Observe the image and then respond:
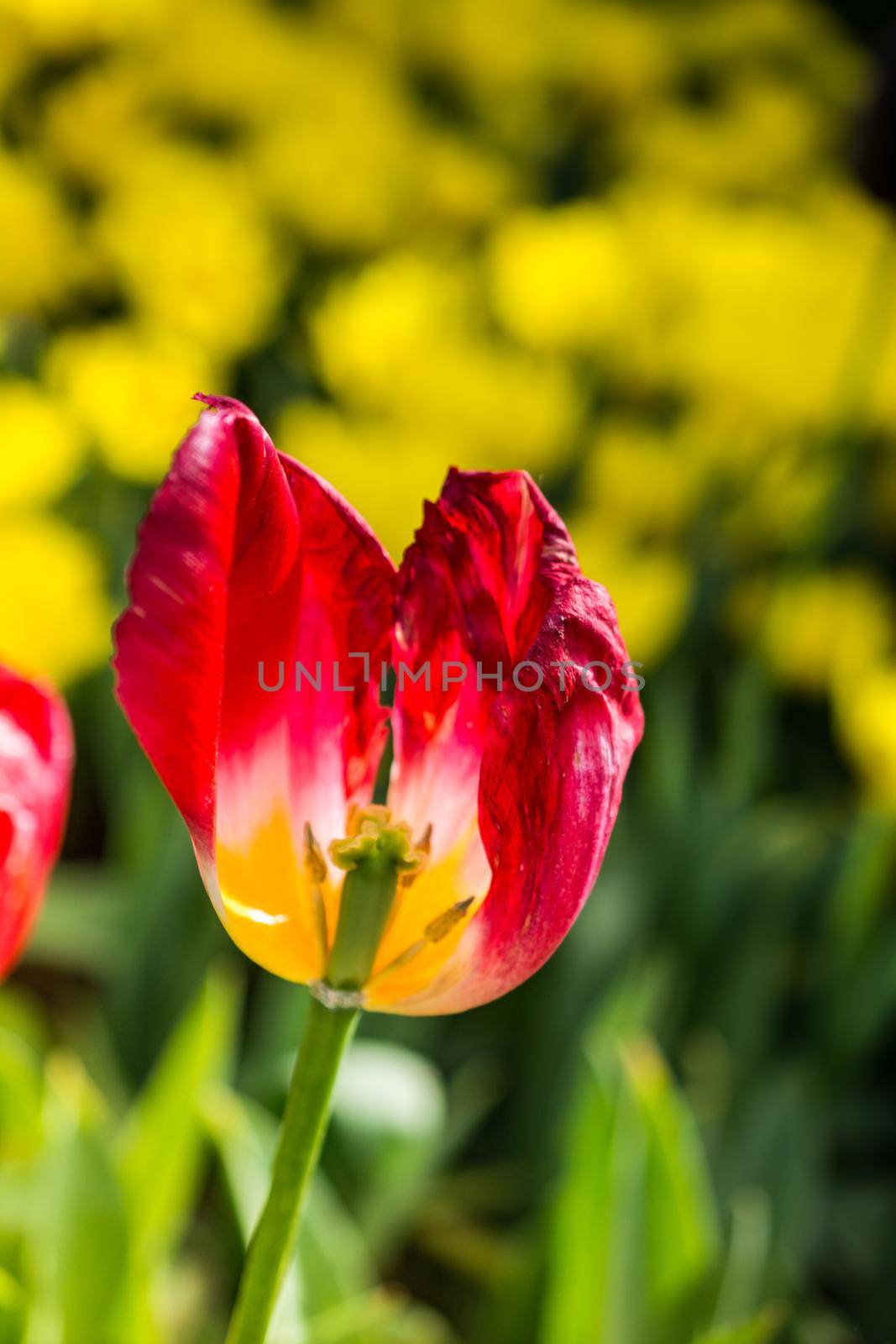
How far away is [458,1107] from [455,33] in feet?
3.91

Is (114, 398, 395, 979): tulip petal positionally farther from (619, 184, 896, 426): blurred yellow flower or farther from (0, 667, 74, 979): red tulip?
(619, 184, 896, 426): blurred yellow flower

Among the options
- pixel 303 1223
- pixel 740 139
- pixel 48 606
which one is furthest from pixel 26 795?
pixel 740 139

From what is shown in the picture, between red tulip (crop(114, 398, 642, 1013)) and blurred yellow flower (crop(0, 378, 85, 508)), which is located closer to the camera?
red tulip (crop(114, 398, 642, 1013))

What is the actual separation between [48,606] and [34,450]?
0.11 meters

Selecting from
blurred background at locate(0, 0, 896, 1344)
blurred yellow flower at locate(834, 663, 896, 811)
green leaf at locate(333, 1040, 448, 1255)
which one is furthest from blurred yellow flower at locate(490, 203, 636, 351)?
green leaf at locate(333, 1040, 448, 1255)

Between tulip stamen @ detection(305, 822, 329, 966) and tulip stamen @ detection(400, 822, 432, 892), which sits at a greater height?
tulip stamen @ detection(400, 822, 432, 892)

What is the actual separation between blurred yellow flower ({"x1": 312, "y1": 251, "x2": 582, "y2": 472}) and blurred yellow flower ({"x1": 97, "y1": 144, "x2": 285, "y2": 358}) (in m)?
0.06

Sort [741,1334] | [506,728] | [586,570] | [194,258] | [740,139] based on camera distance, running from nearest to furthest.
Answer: [506,728], [741,1334], [586,570], [194,258], [740,139]

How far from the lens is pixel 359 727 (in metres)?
0.29

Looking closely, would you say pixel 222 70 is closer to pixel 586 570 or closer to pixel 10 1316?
pixel 586 570

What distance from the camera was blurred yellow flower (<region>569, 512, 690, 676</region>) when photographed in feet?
3.05

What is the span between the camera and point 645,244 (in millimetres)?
1235

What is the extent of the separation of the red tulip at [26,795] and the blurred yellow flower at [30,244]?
32.8 inches

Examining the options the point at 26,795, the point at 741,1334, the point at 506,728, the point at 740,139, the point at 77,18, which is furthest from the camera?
the point at 740,139
